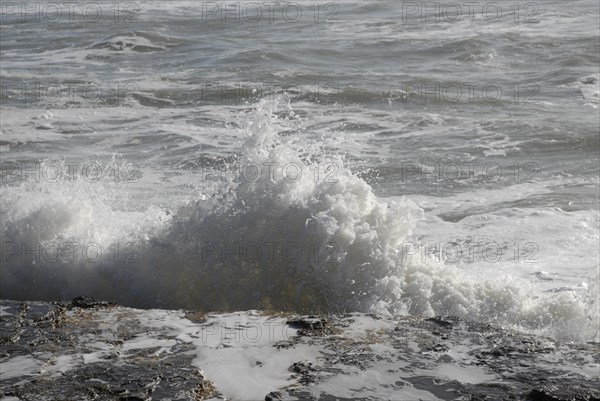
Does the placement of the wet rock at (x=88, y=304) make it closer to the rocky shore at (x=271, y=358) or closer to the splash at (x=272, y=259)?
the rocky shore at (x=271, y=358)

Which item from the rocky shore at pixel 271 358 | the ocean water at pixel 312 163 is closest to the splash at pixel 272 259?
the ocean water at pixel 312 163

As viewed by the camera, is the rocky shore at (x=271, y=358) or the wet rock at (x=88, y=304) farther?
the wet rock at (x=88, y=304)

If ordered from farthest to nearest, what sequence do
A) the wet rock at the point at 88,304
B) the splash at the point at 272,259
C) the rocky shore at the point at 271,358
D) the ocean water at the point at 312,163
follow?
the ocean water at the point at 312,163, the splash at the point at 272,259, the wet rock at the point at 88,304, the rocky shore at the point at 271,358

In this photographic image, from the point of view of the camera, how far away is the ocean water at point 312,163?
6785 millimetres

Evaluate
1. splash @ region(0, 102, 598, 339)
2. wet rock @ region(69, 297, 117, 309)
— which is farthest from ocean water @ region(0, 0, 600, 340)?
wet rock @ region(69, 297, 117, 309)

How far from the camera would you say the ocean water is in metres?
6.79

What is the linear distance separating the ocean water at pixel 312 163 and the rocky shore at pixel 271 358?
2.76ft

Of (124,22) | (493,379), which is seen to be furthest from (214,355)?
(124,22)

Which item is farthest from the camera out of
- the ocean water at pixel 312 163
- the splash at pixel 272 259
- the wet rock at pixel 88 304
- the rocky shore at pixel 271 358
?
the ocean water at pixel 312 163

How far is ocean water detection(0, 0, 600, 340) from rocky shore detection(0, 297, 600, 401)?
841mm

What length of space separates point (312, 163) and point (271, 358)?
2645 mm

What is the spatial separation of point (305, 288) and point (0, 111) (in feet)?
31.2

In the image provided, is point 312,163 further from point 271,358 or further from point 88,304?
point 271,358

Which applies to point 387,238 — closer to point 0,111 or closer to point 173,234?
point 173,234
